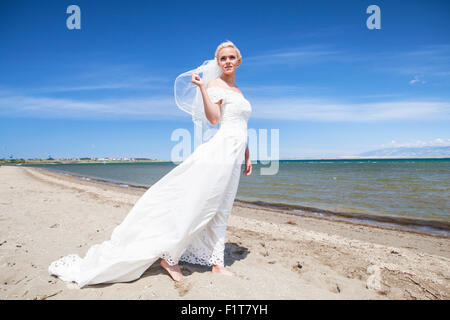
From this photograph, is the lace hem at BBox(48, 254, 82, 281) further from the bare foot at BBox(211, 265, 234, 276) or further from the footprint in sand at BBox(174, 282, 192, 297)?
the bare foot at BBox(211, 265, 234, 276)

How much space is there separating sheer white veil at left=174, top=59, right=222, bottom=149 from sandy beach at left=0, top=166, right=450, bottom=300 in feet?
5.26

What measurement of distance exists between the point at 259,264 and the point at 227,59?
2575mm

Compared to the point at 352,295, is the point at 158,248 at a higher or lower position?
higher

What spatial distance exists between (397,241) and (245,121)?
472cm

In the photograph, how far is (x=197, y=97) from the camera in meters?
3.11

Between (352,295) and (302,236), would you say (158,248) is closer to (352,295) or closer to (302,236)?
(352,295)

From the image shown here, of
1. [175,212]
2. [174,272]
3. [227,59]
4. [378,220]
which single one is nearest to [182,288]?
[174,272]

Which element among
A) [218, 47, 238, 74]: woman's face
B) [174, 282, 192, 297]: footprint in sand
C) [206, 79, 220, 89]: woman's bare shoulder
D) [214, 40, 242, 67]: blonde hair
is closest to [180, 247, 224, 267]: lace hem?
[174, 282, 192, 297]: footprint in sand

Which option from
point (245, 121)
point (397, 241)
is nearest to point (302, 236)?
point (397, 241)

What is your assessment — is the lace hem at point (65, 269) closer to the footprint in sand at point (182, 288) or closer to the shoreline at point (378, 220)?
the footprint in sand at point (182, 288)

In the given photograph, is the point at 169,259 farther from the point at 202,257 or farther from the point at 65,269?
the point at 65,269

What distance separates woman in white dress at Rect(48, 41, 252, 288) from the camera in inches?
100

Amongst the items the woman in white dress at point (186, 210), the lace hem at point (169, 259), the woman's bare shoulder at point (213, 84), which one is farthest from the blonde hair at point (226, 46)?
the lace hem at point (169, 259)

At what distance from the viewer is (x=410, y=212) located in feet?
27.7
